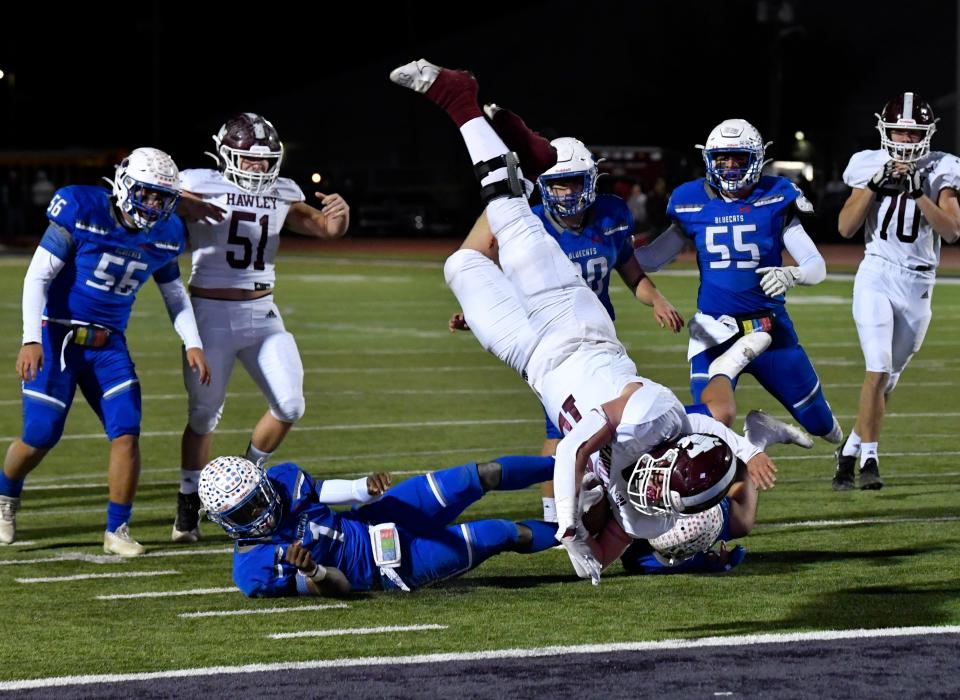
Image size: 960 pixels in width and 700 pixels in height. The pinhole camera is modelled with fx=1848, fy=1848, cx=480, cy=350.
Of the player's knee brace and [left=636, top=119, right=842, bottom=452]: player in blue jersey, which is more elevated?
the player's knee brace

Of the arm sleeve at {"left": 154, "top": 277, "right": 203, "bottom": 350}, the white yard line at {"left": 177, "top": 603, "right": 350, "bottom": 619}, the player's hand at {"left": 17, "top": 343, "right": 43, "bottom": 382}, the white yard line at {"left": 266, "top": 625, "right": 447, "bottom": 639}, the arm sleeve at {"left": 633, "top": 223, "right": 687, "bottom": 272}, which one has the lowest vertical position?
the white yard line at {"left": 177, "top": 603, "right": 350, "bottom": 619}

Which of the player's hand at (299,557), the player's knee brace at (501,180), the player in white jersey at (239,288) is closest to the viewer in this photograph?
the player's hand at (299,557)

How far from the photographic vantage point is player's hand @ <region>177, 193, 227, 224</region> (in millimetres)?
7676

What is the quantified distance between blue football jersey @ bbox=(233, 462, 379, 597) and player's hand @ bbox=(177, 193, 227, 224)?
62.8 inches

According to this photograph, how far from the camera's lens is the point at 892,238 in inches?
358

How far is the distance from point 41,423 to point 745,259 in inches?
123

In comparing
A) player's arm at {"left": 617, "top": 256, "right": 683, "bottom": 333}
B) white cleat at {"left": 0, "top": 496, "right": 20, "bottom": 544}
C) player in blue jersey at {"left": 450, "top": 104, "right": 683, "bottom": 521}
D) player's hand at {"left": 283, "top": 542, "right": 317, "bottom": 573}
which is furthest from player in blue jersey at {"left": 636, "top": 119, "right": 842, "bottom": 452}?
white cleat at {"left": 0, "top": 496, "right": 20, "bottom": 544}

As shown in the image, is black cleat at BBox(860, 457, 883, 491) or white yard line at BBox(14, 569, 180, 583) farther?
black cleat at BBox(860, 457, 883, 491)

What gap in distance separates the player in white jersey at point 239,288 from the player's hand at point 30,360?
2.42ft

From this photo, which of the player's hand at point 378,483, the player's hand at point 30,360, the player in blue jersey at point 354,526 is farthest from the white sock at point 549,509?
the player's hand at point 30,360

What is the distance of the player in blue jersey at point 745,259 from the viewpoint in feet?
26.3

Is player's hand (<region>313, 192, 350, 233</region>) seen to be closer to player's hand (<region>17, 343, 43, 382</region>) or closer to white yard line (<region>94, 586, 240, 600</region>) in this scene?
player's hand (<region>17, 343, 43, 382</region>)

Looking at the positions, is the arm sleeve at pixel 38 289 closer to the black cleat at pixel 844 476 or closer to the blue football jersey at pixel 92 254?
the blue football jersey at pixel 92 254

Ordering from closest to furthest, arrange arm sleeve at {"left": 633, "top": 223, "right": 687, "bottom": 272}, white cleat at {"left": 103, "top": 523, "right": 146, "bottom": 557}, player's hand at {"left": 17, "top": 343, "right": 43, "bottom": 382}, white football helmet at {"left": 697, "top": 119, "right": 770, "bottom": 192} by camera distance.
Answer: player's hand at {"left": 17, "top": 343, "right": 43, "bottom": 382} → white cleat at {"left": 103, "top": 523, "right": 146, "bottom": 557} → white football helmet at {"left": 697, "top": 119, "right": 770, "bottom": 192} → arm sleeve at {"left": 633, "top": 223, "right": 687, "bottom": 272}
